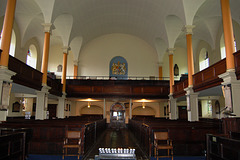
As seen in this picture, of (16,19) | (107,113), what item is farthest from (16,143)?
(107,113)

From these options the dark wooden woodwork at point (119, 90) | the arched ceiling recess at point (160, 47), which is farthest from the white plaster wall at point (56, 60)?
the arched ceiling recess at point (160, 47)

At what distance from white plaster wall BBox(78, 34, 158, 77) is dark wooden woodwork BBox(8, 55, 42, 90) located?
1244 cm

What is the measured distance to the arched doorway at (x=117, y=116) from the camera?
19573mm

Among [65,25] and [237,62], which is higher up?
[65,25]

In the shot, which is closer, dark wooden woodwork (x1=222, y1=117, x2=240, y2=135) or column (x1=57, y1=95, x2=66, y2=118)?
dark wooden woodwork (x1=222, y1=117, x2=240, y2=135)

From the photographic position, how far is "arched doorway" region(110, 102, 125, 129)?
19.6 metres

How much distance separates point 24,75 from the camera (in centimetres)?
1041

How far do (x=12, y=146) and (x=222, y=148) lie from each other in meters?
4.66

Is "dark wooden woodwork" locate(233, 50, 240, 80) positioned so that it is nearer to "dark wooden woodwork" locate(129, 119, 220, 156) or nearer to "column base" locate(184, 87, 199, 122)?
"dark wooden woodwork" locate(129, 119, 220, 156)

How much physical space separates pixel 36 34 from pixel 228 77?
57.8 ft

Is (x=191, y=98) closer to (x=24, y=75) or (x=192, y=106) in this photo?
(x=192, y=106)

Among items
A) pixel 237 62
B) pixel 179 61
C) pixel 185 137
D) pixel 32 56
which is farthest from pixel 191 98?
pixel 32 56

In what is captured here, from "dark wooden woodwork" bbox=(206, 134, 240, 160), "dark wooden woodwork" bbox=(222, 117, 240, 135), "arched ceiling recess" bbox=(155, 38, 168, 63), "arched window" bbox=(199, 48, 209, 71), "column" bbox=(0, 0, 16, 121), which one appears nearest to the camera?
"dark wooden woodwork" bbox=(206, 134, 240, 160)

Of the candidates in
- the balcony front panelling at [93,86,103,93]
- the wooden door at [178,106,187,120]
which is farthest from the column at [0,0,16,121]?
the wooden door at [178,106,187,120]
